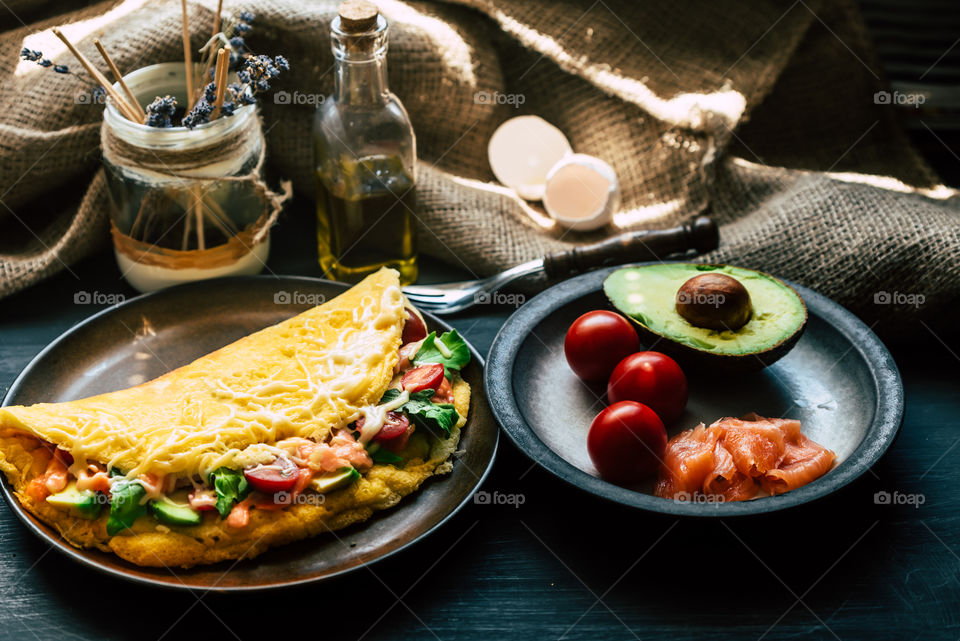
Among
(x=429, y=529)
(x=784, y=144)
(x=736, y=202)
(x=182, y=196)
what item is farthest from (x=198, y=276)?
(x=784, y=144)

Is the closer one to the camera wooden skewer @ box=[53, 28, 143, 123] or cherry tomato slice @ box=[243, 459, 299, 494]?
cherry tomato slice @ box=[243, 459, 299, 494]

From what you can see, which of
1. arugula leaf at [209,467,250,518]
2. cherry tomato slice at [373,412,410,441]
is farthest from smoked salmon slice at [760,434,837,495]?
arugula leaf at [209,467,250,518]

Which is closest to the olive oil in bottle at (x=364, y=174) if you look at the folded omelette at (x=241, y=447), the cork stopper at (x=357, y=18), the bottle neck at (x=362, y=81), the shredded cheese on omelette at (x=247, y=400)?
the bottle neck at (x=362, y=81)

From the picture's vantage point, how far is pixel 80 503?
2.15 meters

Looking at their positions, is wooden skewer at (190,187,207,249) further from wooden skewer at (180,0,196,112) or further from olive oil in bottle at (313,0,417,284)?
olive oil in bottle at (313,0,417,284)

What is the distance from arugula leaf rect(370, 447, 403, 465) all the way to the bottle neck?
3.96ft

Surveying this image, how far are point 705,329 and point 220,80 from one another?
1.55 meters

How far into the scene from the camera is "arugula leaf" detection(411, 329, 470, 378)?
2.72m

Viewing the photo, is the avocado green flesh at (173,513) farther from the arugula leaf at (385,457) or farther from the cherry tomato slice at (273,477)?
the arugula leaf at (385,457)

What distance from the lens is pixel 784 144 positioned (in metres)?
3.83

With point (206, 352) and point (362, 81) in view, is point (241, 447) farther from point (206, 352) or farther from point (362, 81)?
point (362, 81)

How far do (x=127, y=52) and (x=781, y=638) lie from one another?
2.69 m

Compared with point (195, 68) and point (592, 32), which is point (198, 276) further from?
point (592, 32)

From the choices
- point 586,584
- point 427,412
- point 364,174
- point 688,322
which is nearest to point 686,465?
point 586,584
